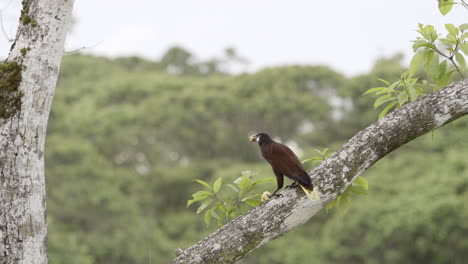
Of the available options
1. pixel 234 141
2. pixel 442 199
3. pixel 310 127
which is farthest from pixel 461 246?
pixel 234 141

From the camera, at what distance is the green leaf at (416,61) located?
2.30 m

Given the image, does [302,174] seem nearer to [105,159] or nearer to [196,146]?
[105,159]

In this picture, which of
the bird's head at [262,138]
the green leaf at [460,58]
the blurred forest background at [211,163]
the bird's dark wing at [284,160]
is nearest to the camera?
the bird's dark wing at [284,160]

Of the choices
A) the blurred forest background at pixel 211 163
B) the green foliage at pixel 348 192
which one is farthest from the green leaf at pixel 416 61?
the blurred forest background at pixel 211 163

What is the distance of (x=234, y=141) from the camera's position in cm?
1734

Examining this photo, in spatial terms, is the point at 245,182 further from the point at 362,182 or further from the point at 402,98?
the point at 402,98

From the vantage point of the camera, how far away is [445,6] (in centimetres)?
239

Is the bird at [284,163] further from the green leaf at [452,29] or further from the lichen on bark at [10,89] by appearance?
the lichen on bark at [10,89]

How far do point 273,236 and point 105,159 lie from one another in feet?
47.2

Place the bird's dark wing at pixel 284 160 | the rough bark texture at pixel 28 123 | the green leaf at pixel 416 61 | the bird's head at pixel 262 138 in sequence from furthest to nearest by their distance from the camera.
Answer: the bird's head at pixel 262 138 < the green leaf at pixel 416 61 < the bird's dark wing at pixel 284 160 < the rough bark texture at pixel 28 123

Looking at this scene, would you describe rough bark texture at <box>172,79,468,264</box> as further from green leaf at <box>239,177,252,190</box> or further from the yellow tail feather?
green leaf at <box>239,177,252,190</box>

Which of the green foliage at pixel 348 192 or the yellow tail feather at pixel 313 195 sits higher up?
the yellow tail feather at pixel 313 195

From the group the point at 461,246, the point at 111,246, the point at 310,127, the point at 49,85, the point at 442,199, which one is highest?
the point at 49,85

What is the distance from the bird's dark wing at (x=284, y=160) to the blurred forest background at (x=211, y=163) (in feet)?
30.5
